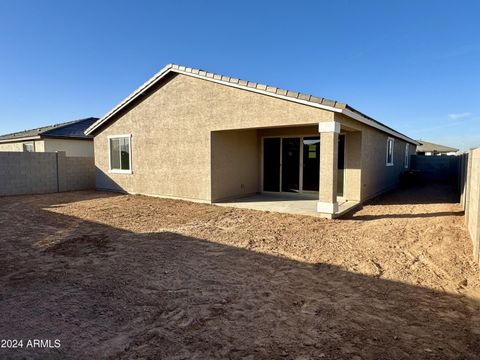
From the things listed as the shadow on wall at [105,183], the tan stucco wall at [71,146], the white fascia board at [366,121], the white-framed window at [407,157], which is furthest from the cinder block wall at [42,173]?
the white-framed window at [407,157]

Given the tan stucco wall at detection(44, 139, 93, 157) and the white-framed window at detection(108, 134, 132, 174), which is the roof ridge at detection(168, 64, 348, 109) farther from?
the tan stucco wall at detection(44, 139, 93, 157)

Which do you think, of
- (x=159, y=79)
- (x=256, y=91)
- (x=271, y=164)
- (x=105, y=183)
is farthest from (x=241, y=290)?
(x=105, y=183)

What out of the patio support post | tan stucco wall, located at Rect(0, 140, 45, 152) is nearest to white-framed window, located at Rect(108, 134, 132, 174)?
tan stucco wall, located at Rect(0, 140, 45, 152)

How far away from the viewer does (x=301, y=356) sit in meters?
2.53

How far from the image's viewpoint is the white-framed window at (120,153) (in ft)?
43.4

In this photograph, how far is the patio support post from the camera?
8.05m

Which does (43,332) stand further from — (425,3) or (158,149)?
(425,3)

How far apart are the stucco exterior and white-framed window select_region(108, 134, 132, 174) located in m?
5.83

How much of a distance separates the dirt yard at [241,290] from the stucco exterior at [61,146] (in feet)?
38.1

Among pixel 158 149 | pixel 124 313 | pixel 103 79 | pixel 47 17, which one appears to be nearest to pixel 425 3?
pixel 158 149

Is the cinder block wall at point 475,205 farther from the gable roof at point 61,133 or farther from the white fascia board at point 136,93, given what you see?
the gable roof at point 61,133

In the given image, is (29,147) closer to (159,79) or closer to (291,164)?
(159,79)

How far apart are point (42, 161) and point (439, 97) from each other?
2248 cm

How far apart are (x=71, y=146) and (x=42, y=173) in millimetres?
4813
